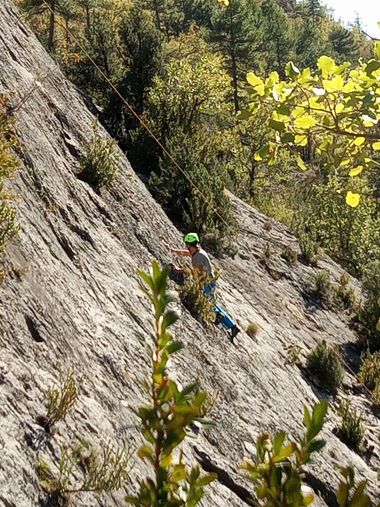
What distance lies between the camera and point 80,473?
4262 millimetres

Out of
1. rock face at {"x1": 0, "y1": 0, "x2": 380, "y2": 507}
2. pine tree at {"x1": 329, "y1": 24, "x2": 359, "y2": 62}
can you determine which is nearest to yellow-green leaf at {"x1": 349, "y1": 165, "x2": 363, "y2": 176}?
rock face at {"x1": 0, "y1": 0, "x2": 380, "y2": 507}

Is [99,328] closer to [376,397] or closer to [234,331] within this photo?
[234,331]

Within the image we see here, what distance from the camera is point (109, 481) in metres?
4.24

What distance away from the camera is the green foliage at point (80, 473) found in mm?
3924

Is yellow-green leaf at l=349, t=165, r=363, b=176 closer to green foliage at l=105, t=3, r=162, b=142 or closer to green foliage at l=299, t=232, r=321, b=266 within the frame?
green foliage at l=299, t=232, r=321, b=266

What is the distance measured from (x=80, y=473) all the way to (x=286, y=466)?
10.9 ft

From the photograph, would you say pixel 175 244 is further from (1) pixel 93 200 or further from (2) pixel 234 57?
(2) pixel 234 57

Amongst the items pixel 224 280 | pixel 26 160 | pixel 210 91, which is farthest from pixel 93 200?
pixel 210 91

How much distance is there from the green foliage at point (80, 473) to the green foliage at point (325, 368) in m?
6.66

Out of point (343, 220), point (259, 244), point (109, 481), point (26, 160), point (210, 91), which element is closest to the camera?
point (109, 481)

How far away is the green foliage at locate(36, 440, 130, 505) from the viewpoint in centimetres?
392

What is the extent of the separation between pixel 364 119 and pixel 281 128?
0.44 metres

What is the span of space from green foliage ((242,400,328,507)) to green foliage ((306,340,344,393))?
9.55m

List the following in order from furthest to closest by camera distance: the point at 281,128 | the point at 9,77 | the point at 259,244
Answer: the point at 259,244
the point at 9,77
the point at 281,128
